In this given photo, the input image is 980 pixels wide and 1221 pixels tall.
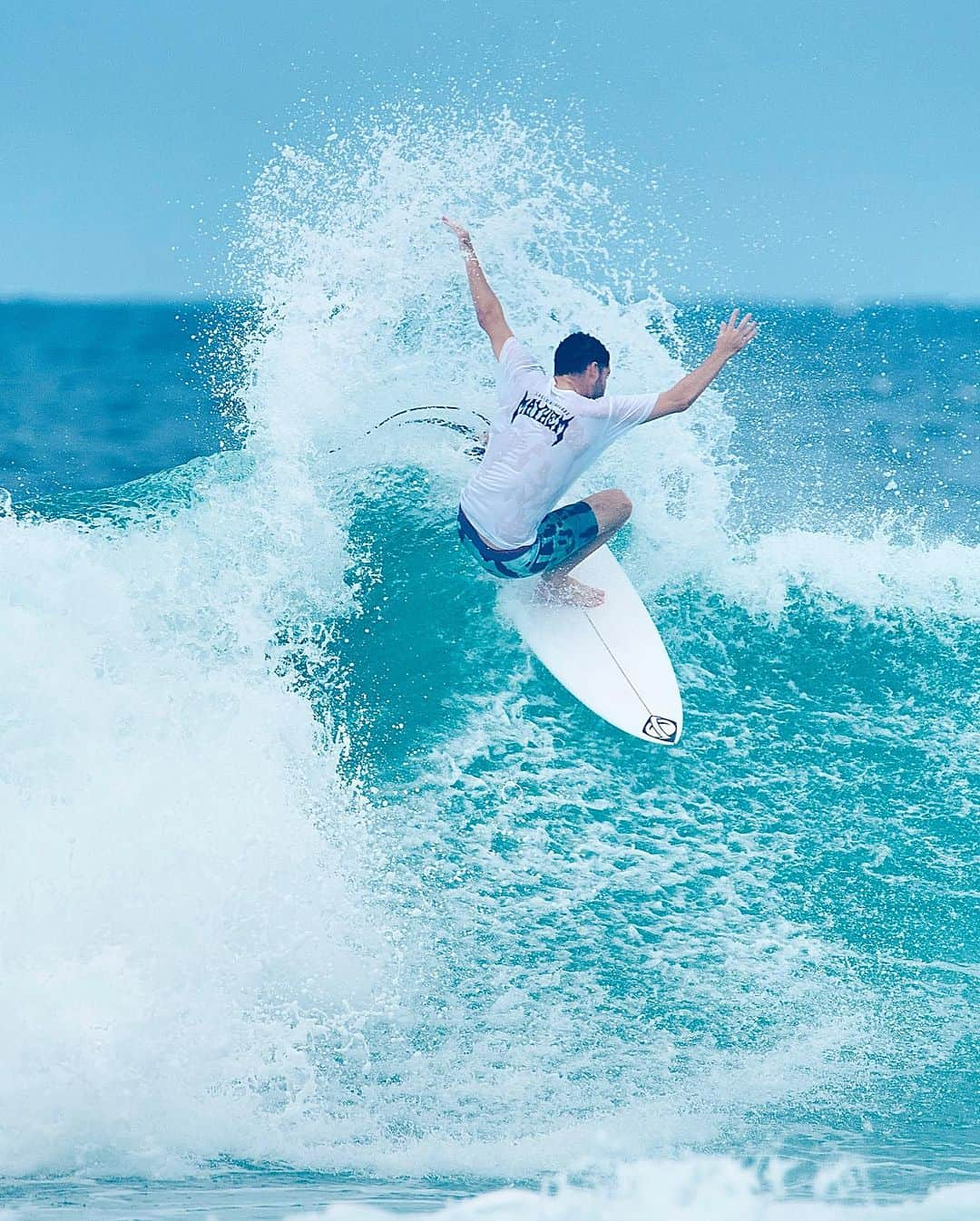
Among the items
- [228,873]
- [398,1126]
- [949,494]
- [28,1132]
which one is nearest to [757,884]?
[398,1126]

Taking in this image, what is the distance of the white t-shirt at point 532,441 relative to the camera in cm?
516

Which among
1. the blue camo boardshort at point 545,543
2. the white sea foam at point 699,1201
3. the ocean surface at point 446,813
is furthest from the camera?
the blue camo boardshort at point 545,543

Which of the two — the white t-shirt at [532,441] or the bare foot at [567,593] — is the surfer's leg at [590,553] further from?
the white t-shirt at [532,441]

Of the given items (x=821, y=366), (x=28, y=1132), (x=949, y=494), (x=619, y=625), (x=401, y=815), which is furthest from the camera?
(x=821, y=366)

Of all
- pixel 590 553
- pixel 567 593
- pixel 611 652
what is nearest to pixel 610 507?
pixel 590 553

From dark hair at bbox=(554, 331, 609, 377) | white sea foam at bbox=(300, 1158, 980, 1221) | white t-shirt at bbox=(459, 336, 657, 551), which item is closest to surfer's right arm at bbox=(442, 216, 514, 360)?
white t-shirt at bbox=(459, 336, 657, 551)

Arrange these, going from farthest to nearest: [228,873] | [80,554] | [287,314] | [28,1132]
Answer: [287,314]
[80,554]
[228,873]
[28,1132]

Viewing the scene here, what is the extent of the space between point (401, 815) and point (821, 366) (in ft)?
21.4

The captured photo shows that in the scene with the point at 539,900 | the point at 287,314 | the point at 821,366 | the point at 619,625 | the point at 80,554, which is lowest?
the point at 539,900

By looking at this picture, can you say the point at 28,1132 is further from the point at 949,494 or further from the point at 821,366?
the point at 821,366

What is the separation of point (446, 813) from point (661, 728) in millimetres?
1108

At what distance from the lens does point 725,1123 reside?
4.59 metres

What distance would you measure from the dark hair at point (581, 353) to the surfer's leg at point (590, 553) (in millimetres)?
878

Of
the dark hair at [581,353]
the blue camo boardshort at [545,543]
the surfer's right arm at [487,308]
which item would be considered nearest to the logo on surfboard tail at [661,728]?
the blue camo boardshort at [545,543]
